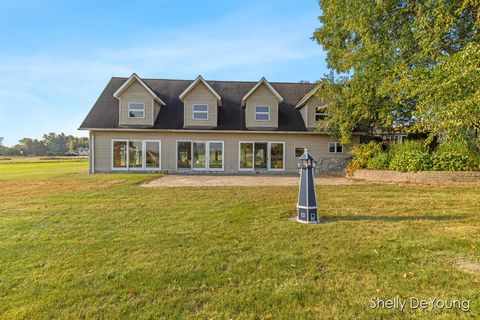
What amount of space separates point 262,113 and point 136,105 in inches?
348

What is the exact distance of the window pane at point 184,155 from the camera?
60.4ft

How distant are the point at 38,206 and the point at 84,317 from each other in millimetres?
6616

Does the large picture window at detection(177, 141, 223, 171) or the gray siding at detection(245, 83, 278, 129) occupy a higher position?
the gray siding at detection(245, 83, 278, 129)

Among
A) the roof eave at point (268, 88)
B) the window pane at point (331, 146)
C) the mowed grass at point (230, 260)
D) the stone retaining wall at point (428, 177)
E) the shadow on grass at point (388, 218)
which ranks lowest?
the mowed grass at point (230, 260)

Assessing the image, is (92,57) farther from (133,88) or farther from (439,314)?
(439,314)

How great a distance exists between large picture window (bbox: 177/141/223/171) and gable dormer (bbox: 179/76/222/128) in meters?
1.28

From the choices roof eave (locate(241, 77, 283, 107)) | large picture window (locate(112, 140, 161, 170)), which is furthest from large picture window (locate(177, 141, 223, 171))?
roof eave (locate(241, 77, 283, 107))

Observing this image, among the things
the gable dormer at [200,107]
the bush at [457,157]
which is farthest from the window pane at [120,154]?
the bush at [457,157]

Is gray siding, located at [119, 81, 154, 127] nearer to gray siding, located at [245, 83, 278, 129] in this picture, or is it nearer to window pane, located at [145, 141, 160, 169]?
window pane, located at [145, 141, 160, 169]

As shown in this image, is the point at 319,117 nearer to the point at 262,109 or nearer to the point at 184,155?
the point at 262,109

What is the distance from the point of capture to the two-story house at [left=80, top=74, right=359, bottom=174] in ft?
59.1

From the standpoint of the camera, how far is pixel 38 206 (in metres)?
7.71

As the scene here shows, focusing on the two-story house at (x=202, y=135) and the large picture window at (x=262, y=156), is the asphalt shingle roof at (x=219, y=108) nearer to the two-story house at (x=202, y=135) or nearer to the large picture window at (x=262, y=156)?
the two-story house at (x=202, y=135)

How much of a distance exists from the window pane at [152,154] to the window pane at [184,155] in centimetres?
145
